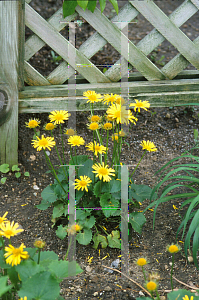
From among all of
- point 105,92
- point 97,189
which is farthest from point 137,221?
point 105,92

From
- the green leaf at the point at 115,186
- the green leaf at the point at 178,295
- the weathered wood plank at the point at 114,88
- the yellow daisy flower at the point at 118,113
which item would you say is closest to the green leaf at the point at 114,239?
the green leaf at the point at 115,186

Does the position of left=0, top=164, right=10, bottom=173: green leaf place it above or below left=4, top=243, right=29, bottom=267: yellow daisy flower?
above

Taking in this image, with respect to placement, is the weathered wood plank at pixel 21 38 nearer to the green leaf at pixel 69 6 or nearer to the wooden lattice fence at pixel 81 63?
the wooden lattice fence at pixel 81 63

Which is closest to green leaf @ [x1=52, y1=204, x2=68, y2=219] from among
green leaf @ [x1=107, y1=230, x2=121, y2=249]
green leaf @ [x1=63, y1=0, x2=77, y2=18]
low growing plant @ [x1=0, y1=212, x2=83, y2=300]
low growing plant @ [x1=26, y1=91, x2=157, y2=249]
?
low growing plant @ [x1=26, y1=91, x2=157, y2=249]

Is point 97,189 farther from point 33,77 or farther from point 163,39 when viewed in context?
point 163,39

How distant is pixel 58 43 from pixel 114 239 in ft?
3.84

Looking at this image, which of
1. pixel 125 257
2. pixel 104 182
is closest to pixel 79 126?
pixel 104 182

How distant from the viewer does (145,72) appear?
2047 millimetres

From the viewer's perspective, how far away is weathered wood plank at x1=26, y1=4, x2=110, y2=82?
179 cm

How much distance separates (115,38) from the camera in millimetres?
1886

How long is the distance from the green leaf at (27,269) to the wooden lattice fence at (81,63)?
3.37 ft

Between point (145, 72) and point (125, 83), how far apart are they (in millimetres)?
304

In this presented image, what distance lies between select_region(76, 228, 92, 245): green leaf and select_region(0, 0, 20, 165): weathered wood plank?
0.74 metres

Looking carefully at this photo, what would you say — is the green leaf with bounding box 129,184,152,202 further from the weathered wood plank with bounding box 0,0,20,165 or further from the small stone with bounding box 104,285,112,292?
the weathered wood plank with bounding box 0,0,20,165
